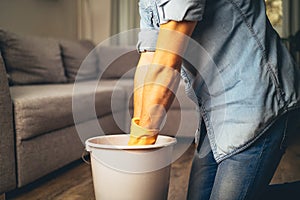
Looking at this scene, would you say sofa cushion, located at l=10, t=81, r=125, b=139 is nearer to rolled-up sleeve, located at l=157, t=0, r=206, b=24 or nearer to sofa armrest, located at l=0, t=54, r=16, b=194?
sofa armrest, located at l=0, t=54, r=16, b=194

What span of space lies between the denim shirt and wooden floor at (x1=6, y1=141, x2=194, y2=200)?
820 millimetres

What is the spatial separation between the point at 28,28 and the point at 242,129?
2.81 meters

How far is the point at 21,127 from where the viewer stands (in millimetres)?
1562

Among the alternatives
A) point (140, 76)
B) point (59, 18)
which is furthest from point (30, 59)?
point (140, 76)

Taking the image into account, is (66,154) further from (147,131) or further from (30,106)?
(147,131)

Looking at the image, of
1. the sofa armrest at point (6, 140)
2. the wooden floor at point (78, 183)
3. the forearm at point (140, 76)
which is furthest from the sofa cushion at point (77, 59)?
the forearm at point (140, 76)

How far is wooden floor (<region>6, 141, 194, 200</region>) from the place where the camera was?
1.58 metres

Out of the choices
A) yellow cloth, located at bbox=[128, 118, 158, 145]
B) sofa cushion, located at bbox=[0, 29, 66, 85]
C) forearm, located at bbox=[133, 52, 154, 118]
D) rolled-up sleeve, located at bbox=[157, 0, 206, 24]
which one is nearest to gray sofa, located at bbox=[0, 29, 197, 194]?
sofa cushion, located at bbox=[0, 29, 66, 85]

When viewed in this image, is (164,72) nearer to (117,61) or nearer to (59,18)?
(117,61)

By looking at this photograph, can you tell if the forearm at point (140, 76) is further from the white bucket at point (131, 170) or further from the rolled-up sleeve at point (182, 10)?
the rolled-up sleeve at point (182, 10)

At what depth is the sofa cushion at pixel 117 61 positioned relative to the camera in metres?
3.24

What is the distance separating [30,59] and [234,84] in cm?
196

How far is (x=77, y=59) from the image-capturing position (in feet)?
10.0

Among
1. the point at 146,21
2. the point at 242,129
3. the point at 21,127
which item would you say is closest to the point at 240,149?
the point at 242,129
